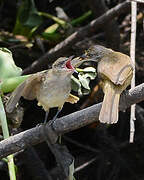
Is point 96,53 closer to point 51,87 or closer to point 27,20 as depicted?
point 51,87

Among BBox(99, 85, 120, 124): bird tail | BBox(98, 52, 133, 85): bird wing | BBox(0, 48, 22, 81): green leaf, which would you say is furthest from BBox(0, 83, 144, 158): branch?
BBox(0, 48, 22, 81): green leaf

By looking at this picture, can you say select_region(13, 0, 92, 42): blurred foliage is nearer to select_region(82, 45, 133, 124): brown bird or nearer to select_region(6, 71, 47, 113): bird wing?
select_region(82, 45, 133, 124): brown bird

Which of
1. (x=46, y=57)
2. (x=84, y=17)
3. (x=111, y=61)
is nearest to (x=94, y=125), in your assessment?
(x=46, y=57)

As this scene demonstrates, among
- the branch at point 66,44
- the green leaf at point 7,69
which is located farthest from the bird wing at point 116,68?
the branch at point 66,44

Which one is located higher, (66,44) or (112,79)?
(112,79)

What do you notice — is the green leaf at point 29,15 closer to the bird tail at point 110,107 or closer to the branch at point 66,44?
the branch at point 66,44

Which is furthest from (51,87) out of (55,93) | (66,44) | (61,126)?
(66,44)
